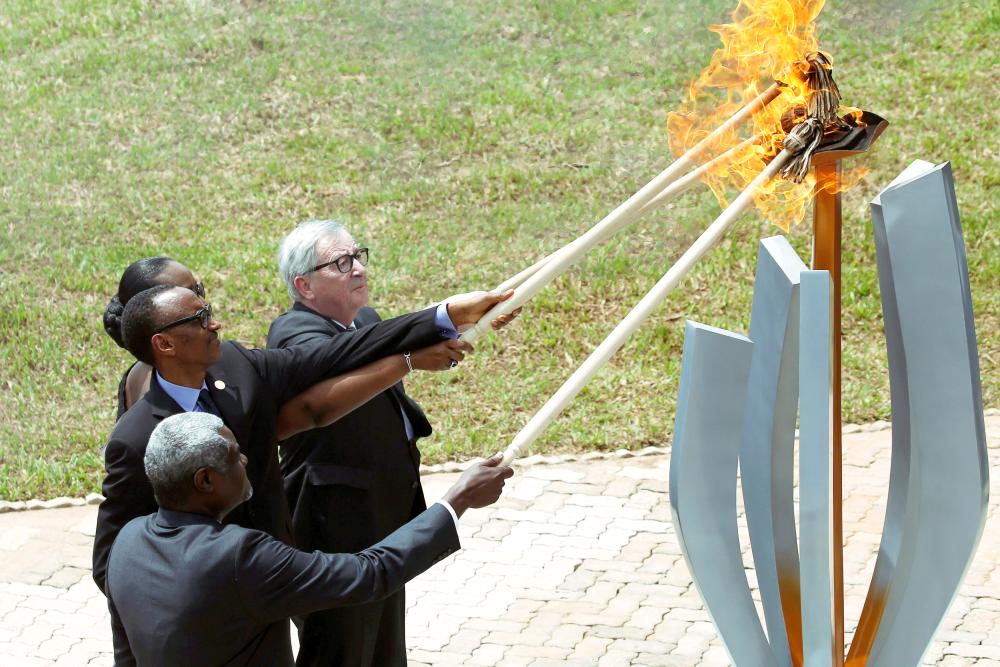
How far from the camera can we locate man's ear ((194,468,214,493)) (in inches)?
121

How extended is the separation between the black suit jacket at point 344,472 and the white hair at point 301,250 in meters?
0.17

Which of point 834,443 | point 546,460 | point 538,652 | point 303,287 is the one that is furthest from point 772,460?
point 546,460

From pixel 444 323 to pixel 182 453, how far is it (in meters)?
1.18

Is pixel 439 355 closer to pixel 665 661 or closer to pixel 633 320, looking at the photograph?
pixel 633 320

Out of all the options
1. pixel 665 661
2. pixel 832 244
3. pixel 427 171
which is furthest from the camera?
pixel 427 171

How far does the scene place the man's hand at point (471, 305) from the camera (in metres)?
4.05

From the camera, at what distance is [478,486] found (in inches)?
140

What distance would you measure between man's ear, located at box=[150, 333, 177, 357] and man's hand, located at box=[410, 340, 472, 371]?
0.77m

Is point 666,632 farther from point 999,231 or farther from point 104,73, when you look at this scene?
point 104,73

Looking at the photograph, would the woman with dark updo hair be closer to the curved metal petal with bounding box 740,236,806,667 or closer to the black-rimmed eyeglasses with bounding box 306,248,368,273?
the black-rimmed eyeglasses with bounding box 306,248,368,273

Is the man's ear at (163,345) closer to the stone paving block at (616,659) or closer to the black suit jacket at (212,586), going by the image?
the black suit jacket at (212,586)

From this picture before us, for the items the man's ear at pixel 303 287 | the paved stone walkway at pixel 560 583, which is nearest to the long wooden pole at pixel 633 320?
the man's ear at pixel 303 287

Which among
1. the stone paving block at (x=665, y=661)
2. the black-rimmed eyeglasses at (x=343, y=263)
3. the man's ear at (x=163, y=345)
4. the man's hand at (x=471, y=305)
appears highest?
the black-rimmed eyeglasses at (x=343, y=263)

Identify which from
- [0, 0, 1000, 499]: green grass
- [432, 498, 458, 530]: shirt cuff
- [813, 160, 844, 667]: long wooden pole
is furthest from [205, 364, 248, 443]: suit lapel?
[0, 0, 1000, 499]: green grass
